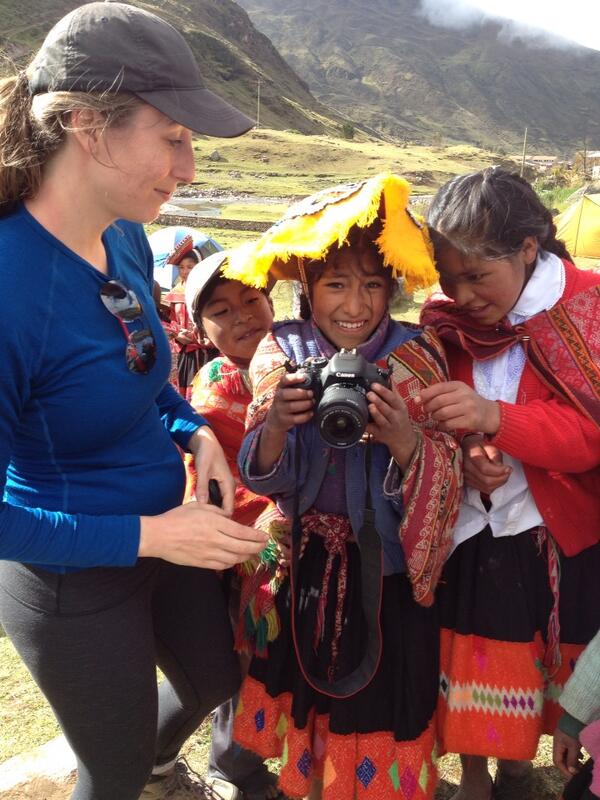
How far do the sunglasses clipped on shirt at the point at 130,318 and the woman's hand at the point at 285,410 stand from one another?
0.33 m

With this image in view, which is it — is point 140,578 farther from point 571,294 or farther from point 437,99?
point 437,99

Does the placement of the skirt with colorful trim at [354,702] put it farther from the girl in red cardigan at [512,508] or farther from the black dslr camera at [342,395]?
the black dslr camera at [342,395]

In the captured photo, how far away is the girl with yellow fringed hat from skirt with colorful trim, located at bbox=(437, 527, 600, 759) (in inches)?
3.6

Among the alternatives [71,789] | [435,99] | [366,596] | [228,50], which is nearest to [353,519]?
[366,596]

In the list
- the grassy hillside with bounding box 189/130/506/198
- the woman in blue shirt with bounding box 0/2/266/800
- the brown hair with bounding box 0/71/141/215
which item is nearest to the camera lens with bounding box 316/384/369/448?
the woman in blue shirt with bounding box 0/2/266/800

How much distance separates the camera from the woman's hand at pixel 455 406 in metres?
1.88

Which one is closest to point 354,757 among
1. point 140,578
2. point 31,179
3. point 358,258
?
point 140,578

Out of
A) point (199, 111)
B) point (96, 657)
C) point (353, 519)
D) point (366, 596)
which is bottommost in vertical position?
point (96, 657)

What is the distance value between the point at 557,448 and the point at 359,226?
0.78 m

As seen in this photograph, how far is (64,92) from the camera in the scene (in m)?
1.54

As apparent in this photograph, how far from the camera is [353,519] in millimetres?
1969

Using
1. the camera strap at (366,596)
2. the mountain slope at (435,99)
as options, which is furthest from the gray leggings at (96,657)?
the mountain slope at (435,99)

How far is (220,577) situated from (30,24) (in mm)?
80780

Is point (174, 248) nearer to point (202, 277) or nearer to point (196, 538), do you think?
point (202, 277)
